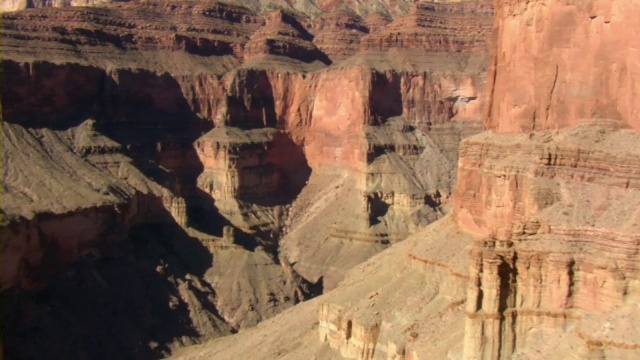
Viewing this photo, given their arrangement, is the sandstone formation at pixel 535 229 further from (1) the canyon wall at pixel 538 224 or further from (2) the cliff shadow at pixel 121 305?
(2) the cliff shadow at pixel 121 305

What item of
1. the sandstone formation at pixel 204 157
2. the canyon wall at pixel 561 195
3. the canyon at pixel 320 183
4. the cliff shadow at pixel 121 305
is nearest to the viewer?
the canyon wall at pixel 561 195

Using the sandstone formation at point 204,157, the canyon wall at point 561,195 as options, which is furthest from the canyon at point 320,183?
the sandstone formation at point 204,157

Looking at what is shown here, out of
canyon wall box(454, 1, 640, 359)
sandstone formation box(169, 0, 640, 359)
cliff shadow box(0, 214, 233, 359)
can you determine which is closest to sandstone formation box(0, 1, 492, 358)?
cliff shadow box(0, 214, 233, 359)

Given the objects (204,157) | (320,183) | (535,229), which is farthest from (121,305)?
(320,183)

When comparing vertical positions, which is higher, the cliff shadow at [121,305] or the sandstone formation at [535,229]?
the sandstone formation at [535,229]

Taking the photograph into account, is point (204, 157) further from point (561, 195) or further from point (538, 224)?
point (538, 224)

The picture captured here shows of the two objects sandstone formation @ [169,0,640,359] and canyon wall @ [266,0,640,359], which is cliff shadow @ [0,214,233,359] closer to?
sandstone formation @ [169,0,640,359]

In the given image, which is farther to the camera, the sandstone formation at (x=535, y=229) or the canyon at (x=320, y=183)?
the canyon at (x=320, y=183)

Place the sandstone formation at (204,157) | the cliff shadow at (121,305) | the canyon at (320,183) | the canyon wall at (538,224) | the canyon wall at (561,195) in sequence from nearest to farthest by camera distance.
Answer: the canyon wall at (561,195), the canyon wall at (538,224), the canyon at (320,183), the cliff shadow at (121,305), the sandstone formation at (204,157)
